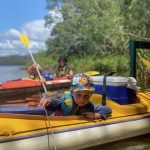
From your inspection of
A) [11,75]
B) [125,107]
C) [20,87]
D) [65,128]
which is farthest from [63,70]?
[11,75]

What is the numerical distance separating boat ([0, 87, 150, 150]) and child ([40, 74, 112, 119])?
4.2 inches

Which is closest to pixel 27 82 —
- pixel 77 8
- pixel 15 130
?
pixel 15 130

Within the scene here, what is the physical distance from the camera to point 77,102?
550cm

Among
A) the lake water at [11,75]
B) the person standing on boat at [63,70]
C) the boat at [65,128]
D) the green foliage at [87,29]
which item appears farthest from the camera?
the green foliage at [87,29]

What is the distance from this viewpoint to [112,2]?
30859 millimetres

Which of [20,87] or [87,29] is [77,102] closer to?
[20,87]

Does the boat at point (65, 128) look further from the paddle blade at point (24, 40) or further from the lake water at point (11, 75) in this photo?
the lake water at point (11, 75)

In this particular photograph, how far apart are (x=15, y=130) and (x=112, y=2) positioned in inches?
1056

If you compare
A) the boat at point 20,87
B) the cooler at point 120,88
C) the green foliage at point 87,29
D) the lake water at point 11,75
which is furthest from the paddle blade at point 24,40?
the green foliage at point 87,29

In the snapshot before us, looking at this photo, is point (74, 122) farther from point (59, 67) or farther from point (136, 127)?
point (59, 67)

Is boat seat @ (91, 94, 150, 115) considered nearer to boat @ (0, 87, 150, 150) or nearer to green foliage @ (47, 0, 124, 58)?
boat @ (0, 87, 150, 150)

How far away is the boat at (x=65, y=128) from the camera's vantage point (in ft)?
15.9

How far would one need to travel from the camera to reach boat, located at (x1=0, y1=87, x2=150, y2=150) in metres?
4.84

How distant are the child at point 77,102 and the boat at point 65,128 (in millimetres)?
107
